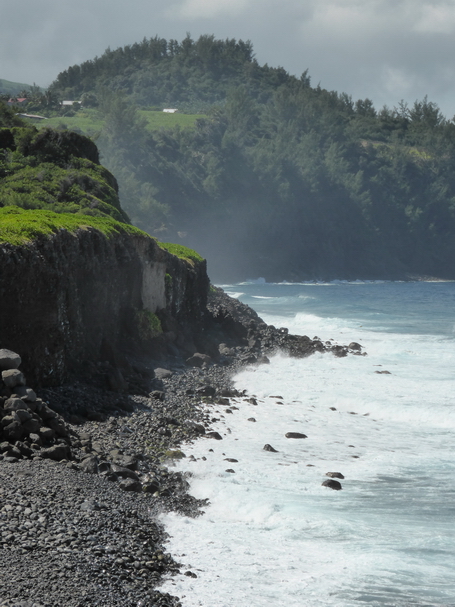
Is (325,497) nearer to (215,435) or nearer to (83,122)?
(215,435)

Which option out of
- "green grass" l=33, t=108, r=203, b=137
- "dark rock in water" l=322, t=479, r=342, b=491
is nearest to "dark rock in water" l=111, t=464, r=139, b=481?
"dark rock in water" l=322, t=479, r=342, b=491

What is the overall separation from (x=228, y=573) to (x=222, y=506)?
7.91 feet

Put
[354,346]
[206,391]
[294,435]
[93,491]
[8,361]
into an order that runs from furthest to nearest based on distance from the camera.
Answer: [354,346] < [206,391] < [294,435] < [8,361] < [93,491]

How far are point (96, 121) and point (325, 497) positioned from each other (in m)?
94.7

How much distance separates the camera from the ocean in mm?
8336

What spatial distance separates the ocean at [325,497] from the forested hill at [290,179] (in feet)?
218

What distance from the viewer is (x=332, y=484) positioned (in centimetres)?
1205

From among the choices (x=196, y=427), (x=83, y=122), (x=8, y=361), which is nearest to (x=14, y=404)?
(x=8, y=361)

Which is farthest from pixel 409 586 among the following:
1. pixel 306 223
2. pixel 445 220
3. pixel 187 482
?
pixel 445 220

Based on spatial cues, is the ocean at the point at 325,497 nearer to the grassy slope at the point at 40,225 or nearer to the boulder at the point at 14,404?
the boulder at the point at 14,404

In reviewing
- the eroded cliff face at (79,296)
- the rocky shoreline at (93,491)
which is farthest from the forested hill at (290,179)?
the rocky shoreline at (93,491)

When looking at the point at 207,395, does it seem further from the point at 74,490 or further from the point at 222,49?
the point at 222,49

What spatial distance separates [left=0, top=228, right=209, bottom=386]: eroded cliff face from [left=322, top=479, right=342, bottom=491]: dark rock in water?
6.92 metres

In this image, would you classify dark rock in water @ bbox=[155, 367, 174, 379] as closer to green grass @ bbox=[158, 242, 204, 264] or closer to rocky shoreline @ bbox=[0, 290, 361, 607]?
rocky shoreline @ bbox=[0, 290, 361, 607]
